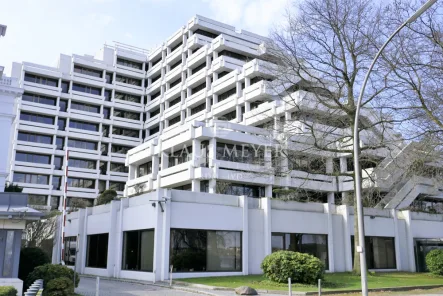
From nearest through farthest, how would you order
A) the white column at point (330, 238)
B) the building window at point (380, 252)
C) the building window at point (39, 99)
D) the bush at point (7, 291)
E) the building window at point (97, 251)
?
the bush at point (7, 291) < the white column at point (330, 238) < the building window at point (97, 251) < the building window at point (380, 252) < the building window at point (39, 99)

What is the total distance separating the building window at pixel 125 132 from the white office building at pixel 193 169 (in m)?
0.23

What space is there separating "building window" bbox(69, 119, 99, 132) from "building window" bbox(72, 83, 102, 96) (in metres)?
5.15

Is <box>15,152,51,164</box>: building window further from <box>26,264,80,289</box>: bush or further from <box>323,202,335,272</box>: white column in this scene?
<box>26,264,80,289</box>: bush

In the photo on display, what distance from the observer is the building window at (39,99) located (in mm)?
65438

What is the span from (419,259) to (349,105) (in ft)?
45.0

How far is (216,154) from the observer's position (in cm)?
4088

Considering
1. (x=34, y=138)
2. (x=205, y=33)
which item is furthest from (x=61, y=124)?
(x=205, y=33)

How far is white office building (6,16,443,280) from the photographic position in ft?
80.9

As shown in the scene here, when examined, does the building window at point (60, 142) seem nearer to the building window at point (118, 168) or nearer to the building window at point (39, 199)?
the building window at point (39, 199)

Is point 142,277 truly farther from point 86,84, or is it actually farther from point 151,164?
point 86,84

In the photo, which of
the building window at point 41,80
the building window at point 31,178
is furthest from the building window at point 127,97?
the building window at point 31,178

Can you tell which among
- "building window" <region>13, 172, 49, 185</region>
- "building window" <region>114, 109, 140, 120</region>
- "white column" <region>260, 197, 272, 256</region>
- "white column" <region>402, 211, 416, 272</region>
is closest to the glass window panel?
"white column" <region>260, 197, 272, 256</region>

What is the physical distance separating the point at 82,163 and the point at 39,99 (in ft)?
37.7

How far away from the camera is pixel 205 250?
2408cm
